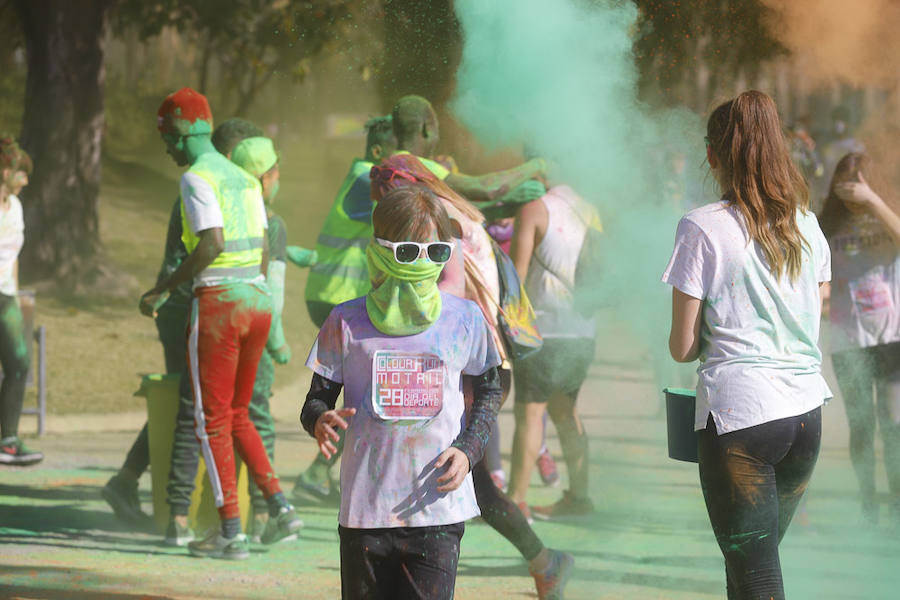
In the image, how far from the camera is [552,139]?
5.66m

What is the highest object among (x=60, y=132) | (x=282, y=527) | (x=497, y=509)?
(x=60, y=132)

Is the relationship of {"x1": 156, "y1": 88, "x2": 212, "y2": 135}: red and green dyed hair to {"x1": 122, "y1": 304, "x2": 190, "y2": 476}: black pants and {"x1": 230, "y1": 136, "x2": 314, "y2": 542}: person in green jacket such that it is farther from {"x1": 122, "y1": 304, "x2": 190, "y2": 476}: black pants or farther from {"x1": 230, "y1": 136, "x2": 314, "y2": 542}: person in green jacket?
{"x1": 122, "y1": 304, "x2": 190, "y2": 476}: black pants

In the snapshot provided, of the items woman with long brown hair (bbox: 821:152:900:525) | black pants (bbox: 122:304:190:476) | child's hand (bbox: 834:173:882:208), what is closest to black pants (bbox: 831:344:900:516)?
woman with long brown hair (bbox: 821:152:900:525)

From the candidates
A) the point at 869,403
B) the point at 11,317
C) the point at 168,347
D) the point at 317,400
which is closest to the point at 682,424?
the point at 317,400

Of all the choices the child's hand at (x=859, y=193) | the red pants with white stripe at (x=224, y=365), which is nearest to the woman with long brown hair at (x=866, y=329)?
the child's hand at (x=859, y=193)

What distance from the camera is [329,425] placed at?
119 inches

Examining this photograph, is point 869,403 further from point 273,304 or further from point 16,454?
point 16,454

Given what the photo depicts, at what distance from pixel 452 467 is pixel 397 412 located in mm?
198

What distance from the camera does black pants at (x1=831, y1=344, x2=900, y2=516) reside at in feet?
19.2

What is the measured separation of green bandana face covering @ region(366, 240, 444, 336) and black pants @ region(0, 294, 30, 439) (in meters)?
4.89

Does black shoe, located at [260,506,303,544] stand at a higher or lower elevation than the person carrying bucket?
lower

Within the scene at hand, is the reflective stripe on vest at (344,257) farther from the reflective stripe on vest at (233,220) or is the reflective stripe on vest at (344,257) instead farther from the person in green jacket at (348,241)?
the reflective stripe on vest at (233,220)

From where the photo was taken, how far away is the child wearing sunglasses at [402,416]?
3076 millimetres

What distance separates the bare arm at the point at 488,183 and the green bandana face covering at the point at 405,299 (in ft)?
5.59
